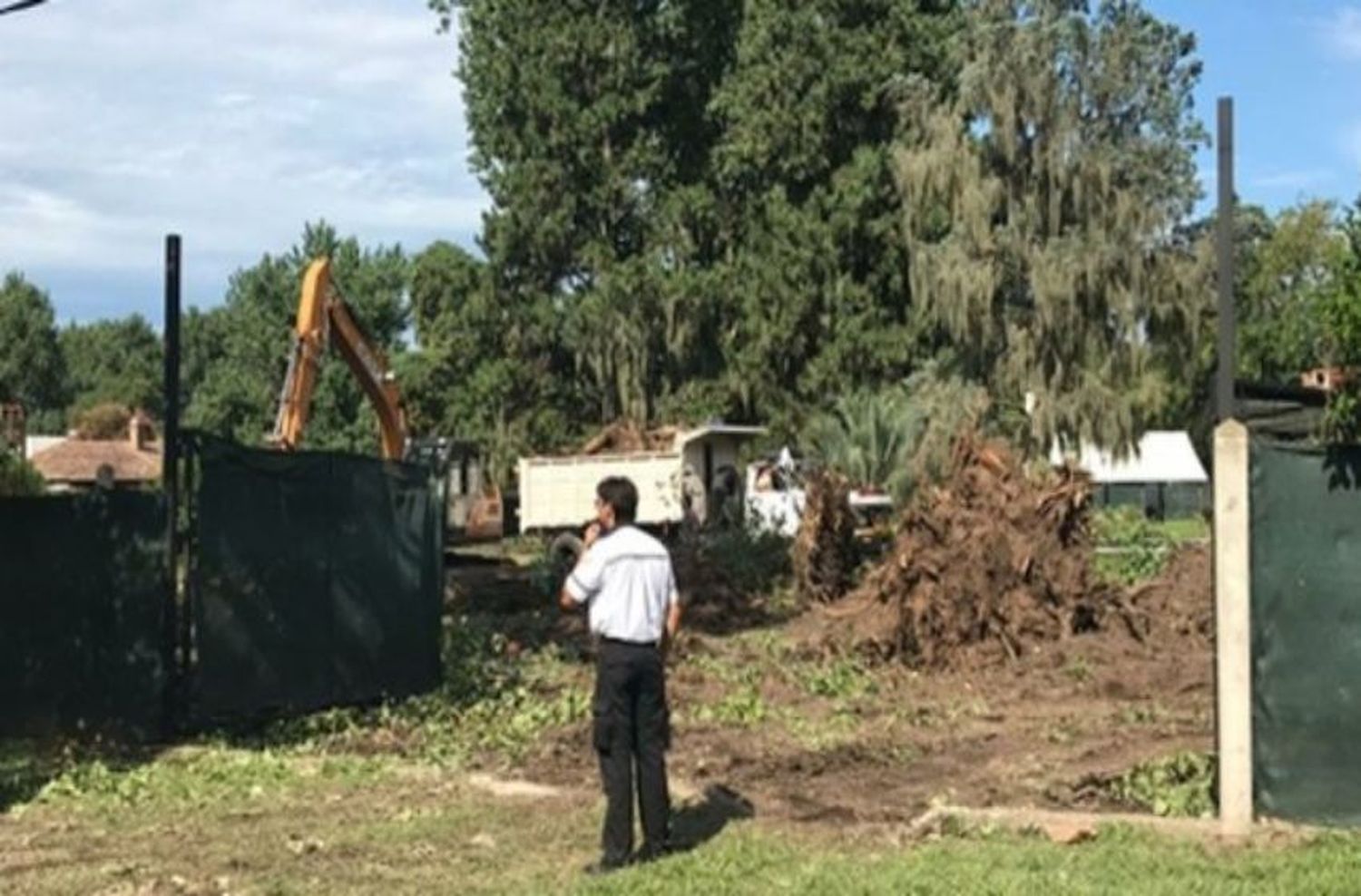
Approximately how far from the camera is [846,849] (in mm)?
8695

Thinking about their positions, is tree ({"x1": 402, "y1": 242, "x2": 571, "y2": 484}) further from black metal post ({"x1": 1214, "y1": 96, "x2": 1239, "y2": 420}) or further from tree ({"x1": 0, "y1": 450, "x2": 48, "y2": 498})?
black metal post ({"x1": 1214, "y1": 96, "x2": 1239, "y2": 420})

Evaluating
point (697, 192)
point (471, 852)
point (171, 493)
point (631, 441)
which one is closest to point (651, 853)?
point (471, 852)

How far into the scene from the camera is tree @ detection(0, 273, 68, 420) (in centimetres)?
10788

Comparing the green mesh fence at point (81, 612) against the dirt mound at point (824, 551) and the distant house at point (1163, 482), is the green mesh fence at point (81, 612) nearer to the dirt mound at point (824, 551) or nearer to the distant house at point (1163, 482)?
the dirt mound at point (824, 551)

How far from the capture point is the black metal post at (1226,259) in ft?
28.5

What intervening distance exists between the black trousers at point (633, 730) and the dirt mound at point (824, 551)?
51.1 ft

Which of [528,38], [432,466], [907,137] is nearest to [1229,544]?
[432,466]

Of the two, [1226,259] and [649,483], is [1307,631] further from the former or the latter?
[649,483]

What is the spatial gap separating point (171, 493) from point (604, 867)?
5434 mm

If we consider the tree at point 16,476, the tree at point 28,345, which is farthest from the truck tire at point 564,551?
the tree at point 28,345

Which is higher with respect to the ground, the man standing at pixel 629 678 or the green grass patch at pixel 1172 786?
the man standing at pixel 629 678

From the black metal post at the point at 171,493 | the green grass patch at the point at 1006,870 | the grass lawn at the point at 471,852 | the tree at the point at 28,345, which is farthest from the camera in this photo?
the tree at the point at 28,345

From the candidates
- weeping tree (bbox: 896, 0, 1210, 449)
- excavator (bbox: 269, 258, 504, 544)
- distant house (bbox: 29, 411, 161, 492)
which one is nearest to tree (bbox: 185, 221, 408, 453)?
distant house (bbox: 29, 411, 161, 492)

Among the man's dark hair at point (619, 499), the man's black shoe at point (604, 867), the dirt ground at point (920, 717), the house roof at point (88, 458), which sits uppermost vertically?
the house roof at point (88, 458)
